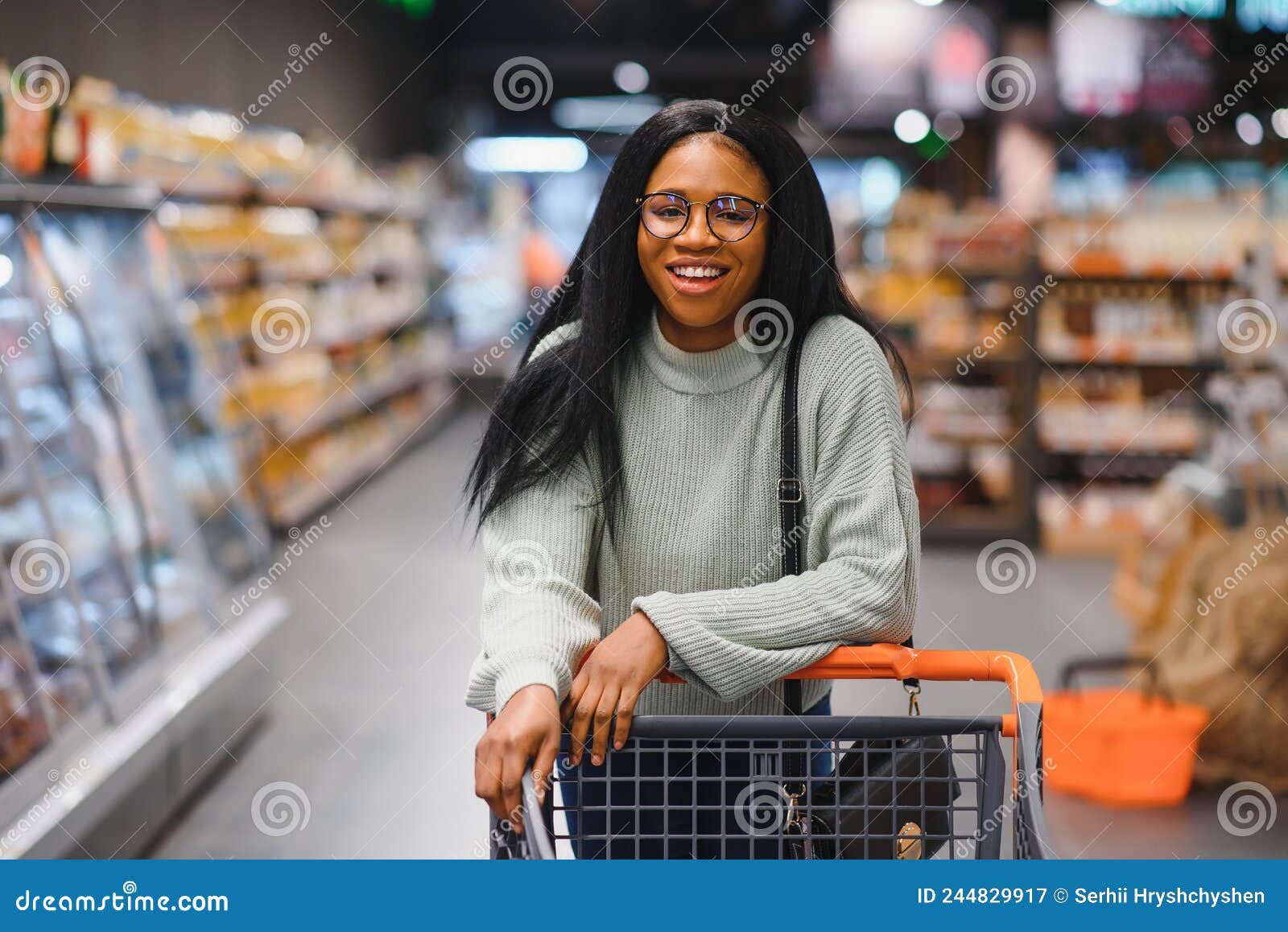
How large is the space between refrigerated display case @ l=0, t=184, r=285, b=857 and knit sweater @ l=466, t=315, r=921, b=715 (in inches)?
82.6

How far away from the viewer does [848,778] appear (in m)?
1.46

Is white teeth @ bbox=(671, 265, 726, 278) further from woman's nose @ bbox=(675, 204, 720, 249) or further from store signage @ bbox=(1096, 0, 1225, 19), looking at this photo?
store signage @ bbox=(1096, 0, 1225, 19)

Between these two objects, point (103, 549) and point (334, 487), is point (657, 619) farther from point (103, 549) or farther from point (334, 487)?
point (334, 487)

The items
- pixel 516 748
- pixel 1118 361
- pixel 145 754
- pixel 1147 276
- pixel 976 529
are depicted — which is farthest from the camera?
pixel 976 529

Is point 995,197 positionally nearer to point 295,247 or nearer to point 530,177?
point 295,247

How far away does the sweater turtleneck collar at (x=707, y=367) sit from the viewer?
5.20 ft

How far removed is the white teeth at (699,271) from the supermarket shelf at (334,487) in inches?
227

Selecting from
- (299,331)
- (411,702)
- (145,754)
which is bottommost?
(411,702)

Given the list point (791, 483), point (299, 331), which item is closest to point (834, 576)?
point (791, 483)

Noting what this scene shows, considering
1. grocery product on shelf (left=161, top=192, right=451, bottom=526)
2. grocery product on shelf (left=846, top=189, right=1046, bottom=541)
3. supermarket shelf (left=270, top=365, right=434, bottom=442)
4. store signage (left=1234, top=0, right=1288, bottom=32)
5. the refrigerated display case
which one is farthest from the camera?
store signage (left=1234, top=0, right=1288, bottom=32)

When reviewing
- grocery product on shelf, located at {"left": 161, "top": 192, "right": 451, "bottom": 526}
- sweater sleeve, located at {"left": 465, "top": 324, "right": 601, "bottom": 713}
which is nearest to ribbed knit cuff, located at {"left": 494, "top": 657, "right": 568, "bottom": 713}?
sweater sleeve, located at {"left": 465, "top": 324, "right": 601, "bottom": 713}

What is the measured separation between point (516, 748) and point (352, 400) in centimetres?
838

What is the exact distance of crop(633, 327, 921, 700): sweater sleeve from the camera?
1445mm
